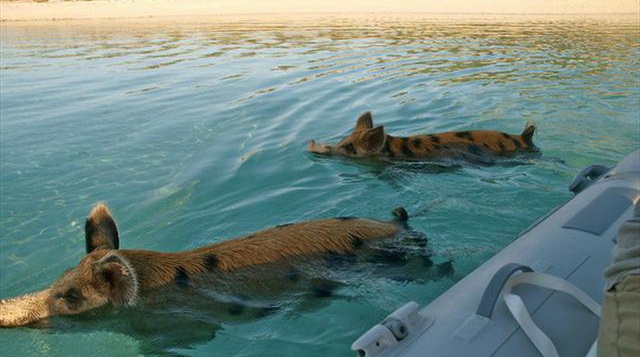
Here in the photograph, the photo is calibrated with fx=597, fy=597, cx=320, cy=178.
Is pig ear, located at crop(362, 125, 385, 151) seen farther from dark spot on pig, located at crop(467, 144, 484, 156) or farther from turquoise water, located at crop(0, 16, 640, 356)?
dark spot on pig, located at crop(467, 144, 484, 156)

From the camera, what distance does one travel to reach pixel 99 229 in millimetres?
4742

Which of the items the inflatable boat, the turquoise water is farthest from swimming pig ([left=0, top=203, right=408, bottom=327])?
the inflatable boat

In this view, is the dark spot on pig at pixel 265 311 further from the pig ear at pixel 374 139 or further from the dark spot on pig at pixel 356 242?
the pig ear at pixel 374 139

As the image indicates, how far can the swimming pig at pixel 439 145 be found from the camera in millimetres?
8727

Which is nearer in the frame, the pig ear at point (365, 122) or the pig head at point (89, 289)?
the pig head at point (89, 289)

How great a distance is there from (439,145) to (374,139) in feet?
3.22

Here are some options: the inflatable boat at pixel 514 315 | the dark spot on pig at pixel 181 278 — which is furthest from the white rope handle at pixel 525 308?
the dark spot on pig at pixel 181 278

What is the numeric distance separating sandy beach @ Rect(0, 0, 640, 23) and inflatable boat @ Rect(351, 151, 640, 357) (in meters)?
35.3

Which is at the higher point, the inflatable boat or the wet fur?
the inflatable boat

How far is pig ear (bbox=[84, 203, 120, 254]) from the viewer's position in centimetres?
471

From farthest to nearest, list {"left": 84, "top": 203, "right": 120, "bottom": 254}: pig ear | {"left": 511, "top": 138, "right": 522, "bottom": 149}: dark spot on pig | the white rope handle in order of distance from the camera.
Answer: {"left": 511, "top": 138, "right": 522, "bottom": 149}: dark spot on pig → {"left": 84, "top": 203, "right": 120, "bottom": 254}: pig ear → the white rope handle

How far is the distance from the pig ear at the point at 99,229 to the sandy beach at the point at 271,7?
3561 cm

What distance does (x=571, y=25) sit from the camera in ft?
92.4

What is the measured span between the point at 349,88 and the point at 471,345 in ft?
40.3
